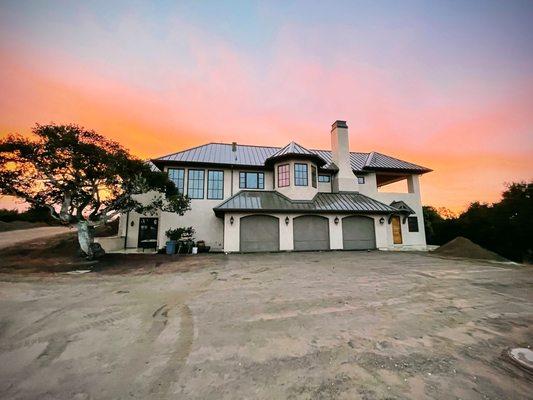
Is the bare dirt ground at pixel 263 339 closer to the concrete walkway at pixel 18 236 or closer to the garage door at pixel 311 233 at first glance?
the garage door at pixel 311 233

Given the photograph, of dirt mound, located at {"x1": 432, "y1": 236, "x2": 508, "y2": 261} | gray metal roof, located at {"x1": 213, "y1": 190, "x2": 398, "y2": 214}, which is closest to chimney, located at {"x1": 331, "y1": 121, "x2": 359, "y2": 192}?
gray metal roof, located at {"x1": 213, "y1": 190, "x2": 398, "y2": 214}

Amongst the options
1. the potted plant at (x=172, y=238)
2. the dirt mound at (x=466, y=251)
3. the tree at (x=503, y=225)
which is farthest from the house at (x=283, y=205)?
the tree at (x=503, y=225)

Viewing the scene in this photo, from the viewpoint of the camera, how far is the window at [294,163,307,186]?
16.8 meters

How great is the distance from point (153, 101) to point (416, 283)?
1864 cm

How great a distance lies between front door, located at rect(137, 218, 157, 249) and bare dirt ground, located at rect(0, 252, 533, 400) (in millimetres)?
10062

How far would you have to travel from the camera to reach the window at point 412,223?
19234 millimetres

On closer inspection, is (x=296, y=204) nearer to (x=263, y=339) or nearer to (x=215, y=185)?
(x=215, y=185)

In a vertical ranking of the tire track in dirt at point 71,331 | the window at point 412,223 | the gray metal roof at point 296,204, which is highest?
the gray metal roof at point 296,204

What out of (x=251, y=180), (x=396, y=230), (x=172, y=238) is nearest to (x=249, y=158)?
(x=251, y=180)

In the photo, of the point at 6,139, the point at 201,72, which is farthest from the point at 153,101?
the point at 6,139

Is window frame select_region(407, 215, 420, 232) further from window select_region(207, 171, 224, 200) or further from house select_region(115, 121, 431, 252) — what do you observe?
window select_region(207, 171, 224, 200)

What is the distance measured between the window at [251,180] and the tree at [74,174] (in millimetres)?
7211

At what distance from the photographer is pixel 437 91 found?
14242 millimetres

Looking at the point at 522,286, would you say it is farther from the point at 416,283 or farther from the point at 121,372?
the point at 121,372
